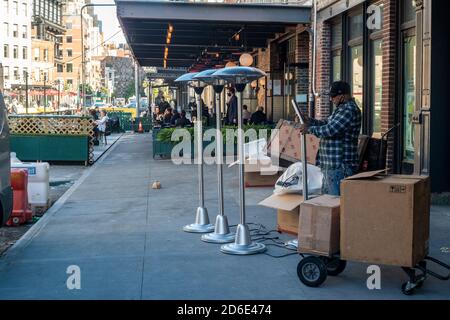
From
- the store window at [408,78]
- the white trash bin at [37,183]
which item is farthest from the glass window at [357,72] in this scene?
the white trash bin at [37,183]

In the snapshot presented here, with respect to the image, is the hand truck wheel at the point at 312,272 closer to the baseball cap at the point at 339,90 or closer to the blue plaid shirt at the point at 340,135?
the blue plaid shirt at the point at 340,135

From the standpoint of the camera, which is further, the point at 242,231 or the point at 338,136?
the point at 242,231

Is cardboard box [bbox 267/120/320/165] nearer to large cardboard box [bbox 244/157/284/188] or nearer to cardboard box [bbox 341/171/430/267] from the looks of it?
large cardboard box [bbox 244/157/284/188]

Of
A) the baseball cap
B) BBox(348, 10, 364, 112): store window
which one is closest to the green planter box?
BBox(348, 10, 364, 112): store window

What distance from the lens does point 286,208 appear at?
7984mm

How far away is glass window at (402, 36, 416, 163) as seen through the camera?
11.5 meters

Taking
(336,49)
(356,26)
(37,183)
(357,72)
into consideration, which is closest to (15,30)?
(336,49)

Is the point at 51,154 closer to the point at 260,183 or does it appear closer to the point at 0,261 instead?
the point at 260,183

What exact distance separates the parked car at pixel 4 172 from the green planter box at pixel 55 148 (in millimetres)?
10889

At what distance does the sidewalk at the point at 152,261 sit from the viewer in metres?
6.04

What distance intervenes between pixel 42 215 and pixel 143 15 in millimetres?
7595

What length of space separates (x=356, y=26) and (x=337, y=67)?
1.64 metres

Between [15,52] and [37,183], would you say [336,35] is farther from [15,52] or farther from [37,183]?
[15,52]

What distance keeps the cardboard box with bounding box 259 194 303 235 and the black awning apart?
9699 millimetres
